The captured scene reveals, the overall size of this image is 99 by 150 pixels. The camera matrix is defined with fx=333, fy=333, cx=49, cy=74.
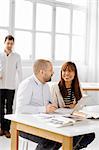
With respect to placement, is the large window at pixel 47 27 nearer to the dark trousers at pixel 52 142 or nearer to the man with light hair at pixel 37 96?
the man with light hair at pixel 37 96

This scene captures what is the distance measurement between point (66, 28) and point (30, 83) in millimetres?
4081

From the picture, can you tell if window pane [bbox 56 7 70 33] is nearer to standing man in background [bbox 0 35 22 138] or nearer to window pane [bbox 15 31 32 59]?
window pane [bbox 15 31 32 59]

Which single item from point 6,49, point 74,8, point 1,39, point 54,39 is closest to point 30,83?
point 6,49

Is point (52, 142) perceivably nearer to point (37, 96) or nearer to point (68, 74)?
point (37, 96)

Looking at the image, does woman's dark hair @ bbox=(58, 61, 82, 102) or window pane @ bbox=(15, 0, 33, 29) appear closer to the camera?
woman's dark hair @ bbox=(58, 61, 82, 102)

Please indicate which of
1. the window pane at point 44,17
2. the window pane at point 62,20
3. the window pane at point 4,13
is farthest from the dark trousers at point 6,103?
the window pane at point 62,20

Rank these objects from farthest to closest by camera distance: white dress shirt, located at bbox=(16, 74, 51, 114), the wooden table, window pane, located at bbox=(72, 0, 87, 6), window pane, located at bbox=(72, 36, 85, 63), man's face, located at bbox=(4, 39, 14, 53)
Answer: window pane, located at bbox=(72, 36, 85, 63)
window pane, located at bbox=(72, 0, 87, 6)
man's face, located at bbox=(4, 39, 14, 53)
white dress shirt, located at bbox=(16, 74, 51, 114)
the wooden table

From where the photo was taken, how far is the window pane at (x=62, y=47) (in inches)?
260

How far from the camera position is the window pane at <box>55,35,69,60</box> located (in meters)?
6.61

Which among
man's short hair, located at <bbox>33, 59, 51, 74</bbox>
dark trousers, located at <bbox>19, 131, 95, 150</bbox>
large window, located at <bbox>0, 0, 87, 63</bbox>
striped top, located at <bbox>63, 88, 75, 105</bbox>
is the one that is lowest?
dark trousers, located at <bbox>19, 131, 95, 150</bbox>

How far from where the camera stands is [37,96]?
2.84 m

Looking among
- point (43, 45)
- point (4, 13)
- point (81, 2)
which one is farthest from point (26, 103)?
point (81, 2)

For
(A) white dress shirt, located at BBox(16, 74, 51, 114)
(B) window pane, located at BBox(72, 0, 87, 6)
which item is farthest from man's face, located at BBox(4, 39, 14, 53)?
(B) window pane, located at BBox(72, 0, 87, 6)

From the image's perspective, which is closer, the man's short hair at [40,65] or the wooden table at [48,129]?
the wooden table at [48,129]
